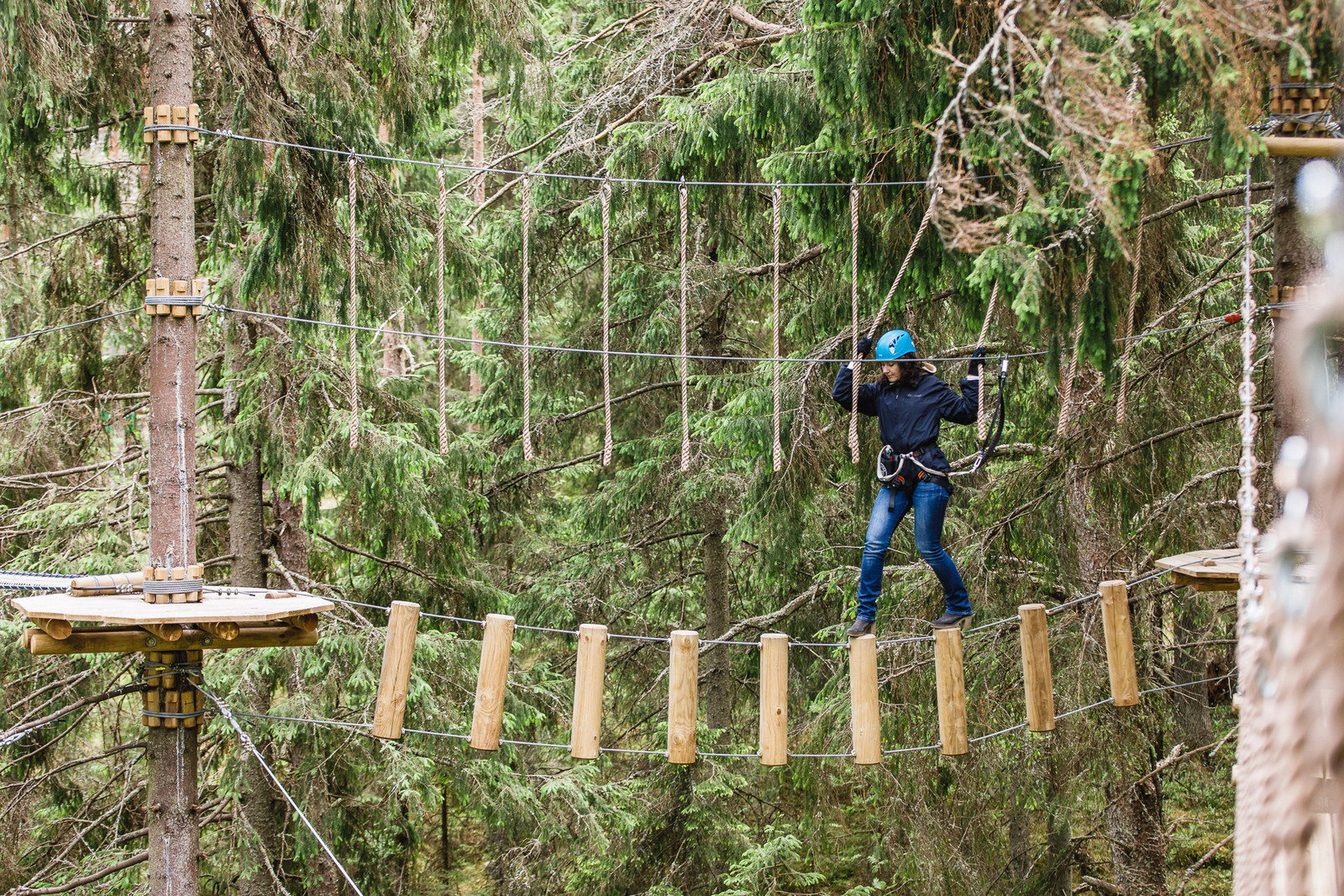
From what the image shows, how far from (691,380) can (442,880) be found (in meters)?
7.59

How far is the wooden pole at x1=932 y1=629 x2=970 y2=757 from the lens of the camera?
16.7 ft

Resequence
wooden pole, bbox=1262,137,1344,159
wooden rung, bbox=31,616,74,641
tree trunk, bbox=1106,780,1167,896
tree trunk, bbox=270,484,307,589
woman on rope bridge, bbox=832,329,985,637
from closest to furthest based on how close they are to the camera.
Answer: wooden pole, bbox=1262,137,1344,159
wooden rung, bbox=31,616,74,641
woman on rope bridge, bbox=832,329,985,637
tree trunk, bbox=1106,780,1167,896
tree trunk, bbox=270,484,307,589

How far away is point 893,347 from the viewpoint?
5461 mm

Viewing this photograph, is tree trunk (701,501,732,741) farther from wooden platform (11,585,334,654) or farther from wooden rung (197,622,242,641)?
wooden rung (197,622,242,641)

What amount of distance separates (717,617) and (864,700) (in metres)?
6.20

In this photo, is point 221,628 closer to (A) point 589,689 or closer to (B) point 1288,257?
(A) point 589,689

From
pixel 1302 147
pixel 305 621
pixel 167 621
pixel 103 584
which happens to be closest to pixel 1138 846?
pixel 1302 147

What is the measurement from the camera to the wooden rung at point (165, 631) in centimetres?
503

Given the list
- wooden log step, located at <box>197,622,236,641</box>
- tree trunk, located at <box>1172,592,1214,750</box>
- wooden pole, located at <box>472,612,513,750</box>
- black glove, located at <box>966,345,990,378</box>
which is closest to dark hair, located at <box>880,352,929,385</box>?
black glove, located at <box>966,345,990,378</box>

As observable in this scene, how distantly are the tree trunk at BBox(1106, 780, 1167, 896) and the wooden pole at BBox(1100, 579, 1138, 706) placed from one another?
345 cm

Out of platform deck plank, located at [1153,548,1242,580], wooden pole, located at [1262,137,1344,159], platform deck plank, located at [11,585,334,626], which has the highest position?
wooden pole, located at [1262,137,1344,159]

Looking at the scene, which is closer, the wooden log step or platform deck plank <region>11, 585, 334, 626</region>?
platform deck plank <region>11, 585, 334, 626</region>

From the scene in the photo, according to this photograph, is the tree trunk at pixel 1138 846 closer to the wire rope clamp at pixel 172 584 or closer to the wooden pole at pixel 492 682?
the wooden pole at pixel 492 682

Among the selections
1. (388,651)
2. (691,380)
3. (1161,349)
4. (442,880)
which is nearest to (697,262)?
(691,380)
